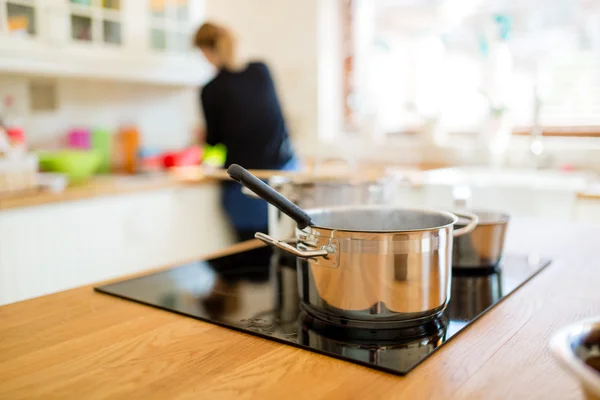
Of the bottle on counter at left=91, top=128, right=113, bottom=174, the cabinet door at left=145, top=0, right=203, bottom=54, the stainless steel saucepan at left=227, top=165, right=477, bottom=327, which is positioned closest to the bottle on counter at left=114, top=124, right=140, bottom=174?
the bottle on counter at left=91, top=128, right=113, bottom=174

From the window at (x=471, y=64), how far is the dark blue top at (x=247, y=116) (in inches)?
34.0

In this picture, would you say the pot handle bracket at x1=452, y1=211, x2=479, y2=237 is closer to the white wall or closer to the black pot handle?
the black pot handle

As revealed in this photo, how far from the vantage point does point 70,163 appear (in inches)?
101

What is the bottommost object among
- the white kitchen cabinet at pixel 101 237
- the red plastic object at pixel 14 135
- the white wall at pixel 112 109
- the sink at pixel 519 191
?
the white kitchen cabinet at pixel 101 237

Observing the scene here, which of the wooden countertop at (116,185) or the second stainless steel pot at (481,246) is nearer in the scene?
the second stainless steel pot at (481,246)

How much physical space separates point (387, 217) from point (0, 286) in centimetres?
172

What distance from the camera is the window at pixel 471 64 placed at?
2.94 m

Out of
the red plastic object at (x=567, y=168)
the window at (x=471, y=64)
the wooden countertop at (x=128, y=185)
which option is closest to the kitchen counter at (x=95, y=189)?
the wooden countertop at (x=128, y=185)

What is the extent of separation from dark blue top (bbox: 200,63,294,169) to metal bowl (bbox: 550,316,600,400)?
2.27 meters

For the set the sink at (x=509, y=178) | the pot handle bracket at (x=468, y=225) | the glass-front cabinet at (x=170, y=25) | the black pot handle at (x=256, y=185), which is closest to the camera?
the black pot handle at (x=256, y=185)

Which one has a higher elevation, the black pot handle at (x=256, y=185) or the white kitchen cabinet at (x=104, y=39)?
the white kitchen cabinet at (x=104, y=39)

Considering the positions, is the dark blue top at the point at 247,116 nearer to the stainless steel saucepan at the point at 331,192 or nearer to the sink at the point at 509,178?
the sink at the point at 509,178

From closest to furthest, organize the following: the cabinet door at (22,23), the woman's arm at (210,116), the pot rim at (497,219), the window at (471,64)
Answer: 1. the pot rim at (497,219)
2. the cabinet door at (22,23)
3. the woman's arm at (210,116)
4. the window at (471,64)

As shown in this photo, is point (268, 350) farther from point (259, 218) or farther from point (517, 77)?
point (517, 77)
